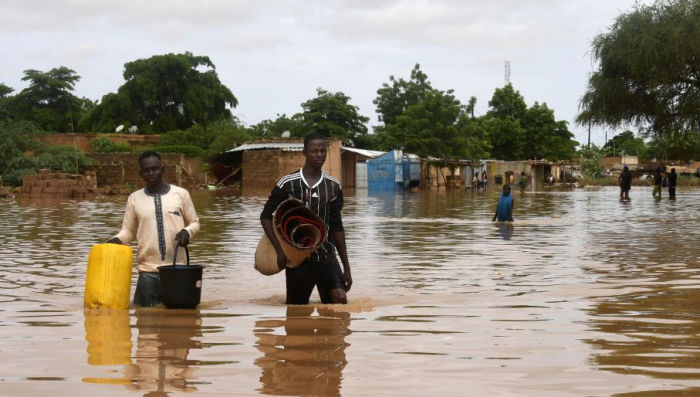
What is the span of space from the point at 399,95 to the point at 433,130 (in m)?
17.9

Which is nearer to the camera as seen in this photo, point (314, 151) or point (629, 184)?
point (314, 151)

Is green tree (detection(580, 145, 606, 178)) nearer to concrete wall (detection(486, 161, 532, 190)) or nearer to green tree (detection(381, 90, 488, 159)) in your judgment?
concrete wall (detection(486, 161, 532, 190))

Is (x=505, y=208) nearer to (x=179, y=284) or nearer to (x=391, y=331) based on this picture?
(x=179, y=284)

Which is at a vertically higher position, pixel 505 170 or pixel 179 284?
pixel 505 170

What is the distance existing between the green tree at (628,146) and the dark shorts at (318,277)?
104 m

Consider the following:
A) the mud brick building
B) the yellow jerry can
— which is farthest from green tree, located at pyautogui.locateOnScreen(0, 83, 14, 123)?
the yellow jerry can

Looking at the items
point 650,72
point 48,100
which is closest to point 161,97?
point 48,100

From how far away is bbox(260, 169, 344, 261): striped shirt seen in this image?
662cm

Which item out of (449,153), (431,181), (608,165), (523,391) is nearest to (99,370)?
(523,391)

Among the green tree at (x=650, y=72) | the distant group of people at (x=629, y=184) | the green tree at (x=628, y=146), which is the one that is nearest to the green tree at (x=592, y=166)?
the green tree at (x=628, y=146)

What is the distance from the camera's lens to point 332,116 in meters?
73.3

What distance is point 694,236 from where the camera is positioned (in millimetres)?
15383

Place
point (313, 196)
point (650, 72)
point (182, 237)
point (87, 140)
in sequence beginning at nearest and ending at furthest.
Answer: point (182, 237)
point (313, 196)
point (650, 72)
point (87, 140)

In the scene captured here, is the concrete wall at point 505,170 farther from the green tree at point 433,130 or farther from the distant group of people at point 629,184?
the distant group of people at point 629,184
